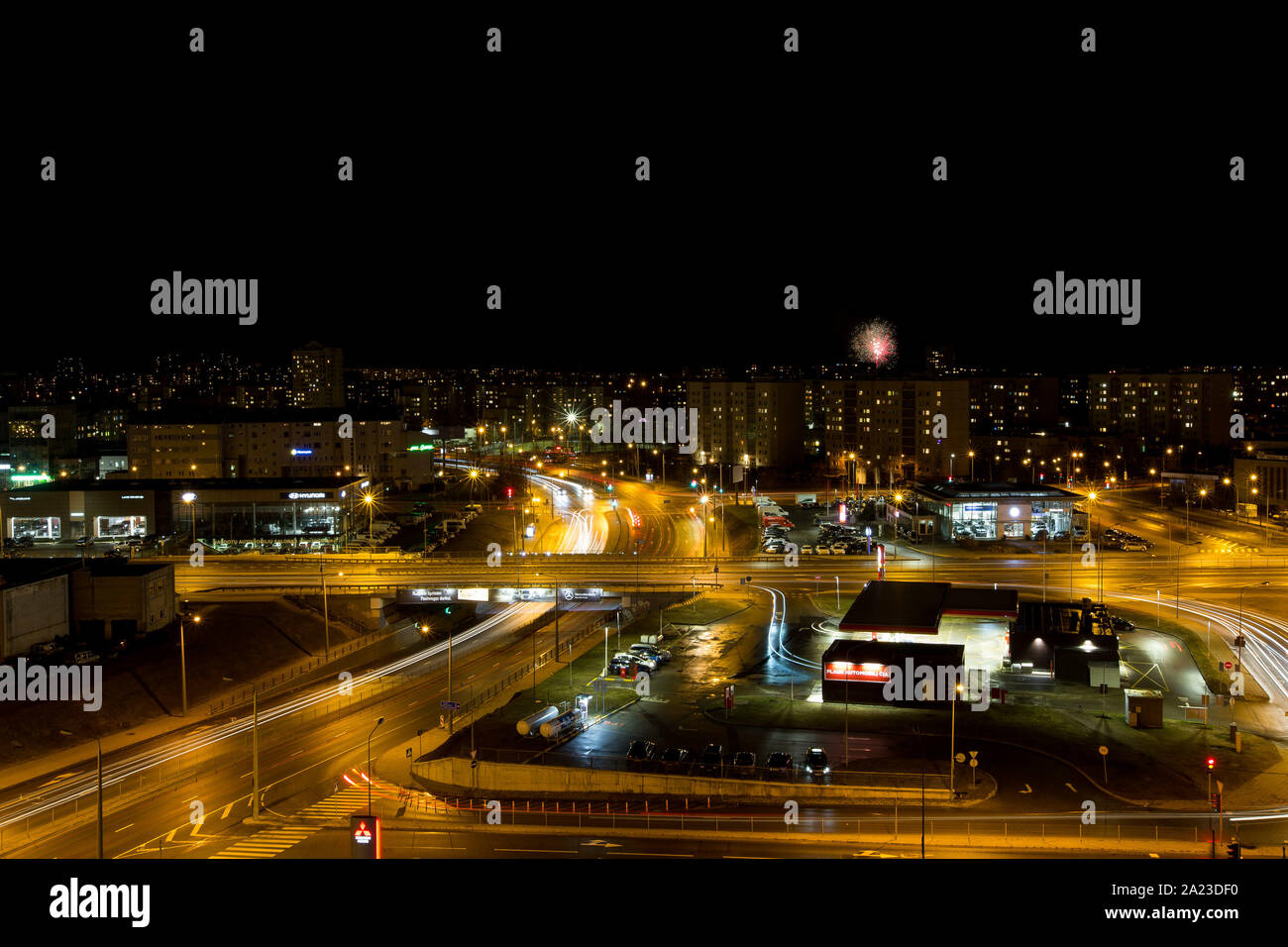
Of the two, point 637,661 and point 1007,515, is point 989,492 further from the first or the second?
point 637,661

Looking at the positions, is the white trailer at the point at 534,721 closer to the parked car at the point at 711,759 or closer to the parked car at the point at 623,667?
the parked car at the point at 711,759

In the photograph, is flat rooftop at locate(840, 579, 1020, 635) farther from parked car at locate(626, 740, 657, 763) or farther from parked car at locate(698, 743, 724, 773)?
parked car at locate(626, 740, 657, 763)

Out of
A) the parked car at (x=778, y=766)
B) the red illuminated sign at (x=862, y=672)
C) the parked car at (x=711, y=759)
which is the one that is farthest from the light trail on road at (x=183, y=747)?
the red illuminated sign at (x=862, y=672)

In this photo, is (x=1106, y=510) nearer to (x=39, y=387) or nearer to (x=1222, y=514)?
(x=1222, y=514)

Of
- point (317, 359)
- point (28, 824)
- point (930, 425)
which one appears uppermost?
point (317, 359)

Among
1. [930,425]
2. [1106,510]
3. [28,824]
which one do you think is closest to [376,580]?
Result: [28,824]

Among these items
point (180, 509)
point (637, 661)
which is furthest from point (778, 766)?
point (180, 509)
